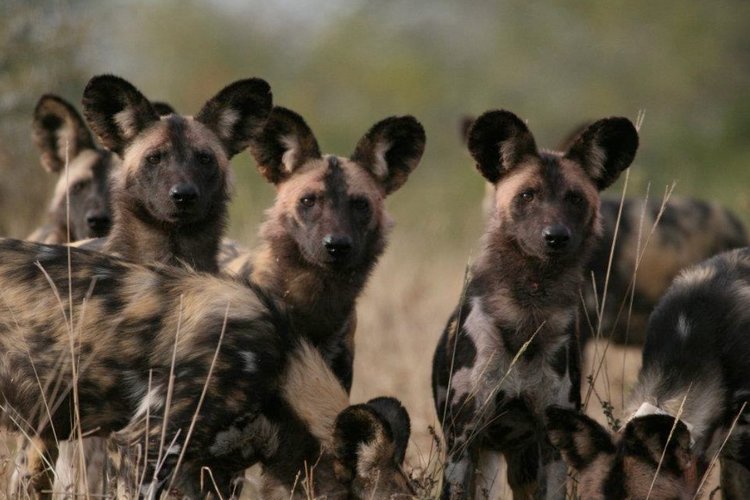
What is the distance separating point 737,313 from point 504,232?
80 cm

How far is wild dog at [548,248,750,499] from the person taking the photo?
138 inches

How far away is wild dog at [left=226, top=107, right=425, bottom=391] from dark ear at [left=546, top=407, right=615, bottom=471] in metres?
1.02

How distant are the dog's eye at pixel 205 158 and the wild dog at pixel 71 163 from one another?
112 cm

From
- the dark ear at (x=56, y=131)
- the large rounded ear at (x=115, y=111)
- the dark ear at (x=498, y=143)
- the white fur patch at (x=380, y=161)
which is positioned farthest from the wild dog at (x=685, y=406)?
the dark ear at (x=56, y=131)

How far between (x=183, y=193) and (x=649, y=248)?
150 inches

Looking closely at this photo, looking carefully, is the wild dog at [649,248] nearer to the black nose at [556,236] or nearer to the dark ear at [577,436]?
the black nose at [556,236]

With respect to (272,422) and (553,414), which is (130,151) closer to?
(272,422)

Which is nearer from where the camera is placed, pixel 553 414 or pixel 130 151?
pixel 553 414

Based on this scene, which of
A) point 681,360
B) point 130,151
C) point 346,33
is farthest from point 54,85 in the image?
point 346,33

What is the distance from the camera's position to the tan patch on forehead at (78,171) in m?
5.77

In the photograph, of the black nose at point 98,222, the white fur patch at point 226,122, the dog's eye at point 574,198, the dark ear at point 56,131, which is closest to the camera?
the dog's eye at point 574,198

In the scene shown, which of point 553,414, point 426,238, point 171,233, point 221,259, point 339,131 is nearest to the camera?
point 553,414

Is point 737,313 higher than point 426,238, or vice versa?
point 737,313

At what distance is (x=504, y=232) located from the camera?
169 inches
